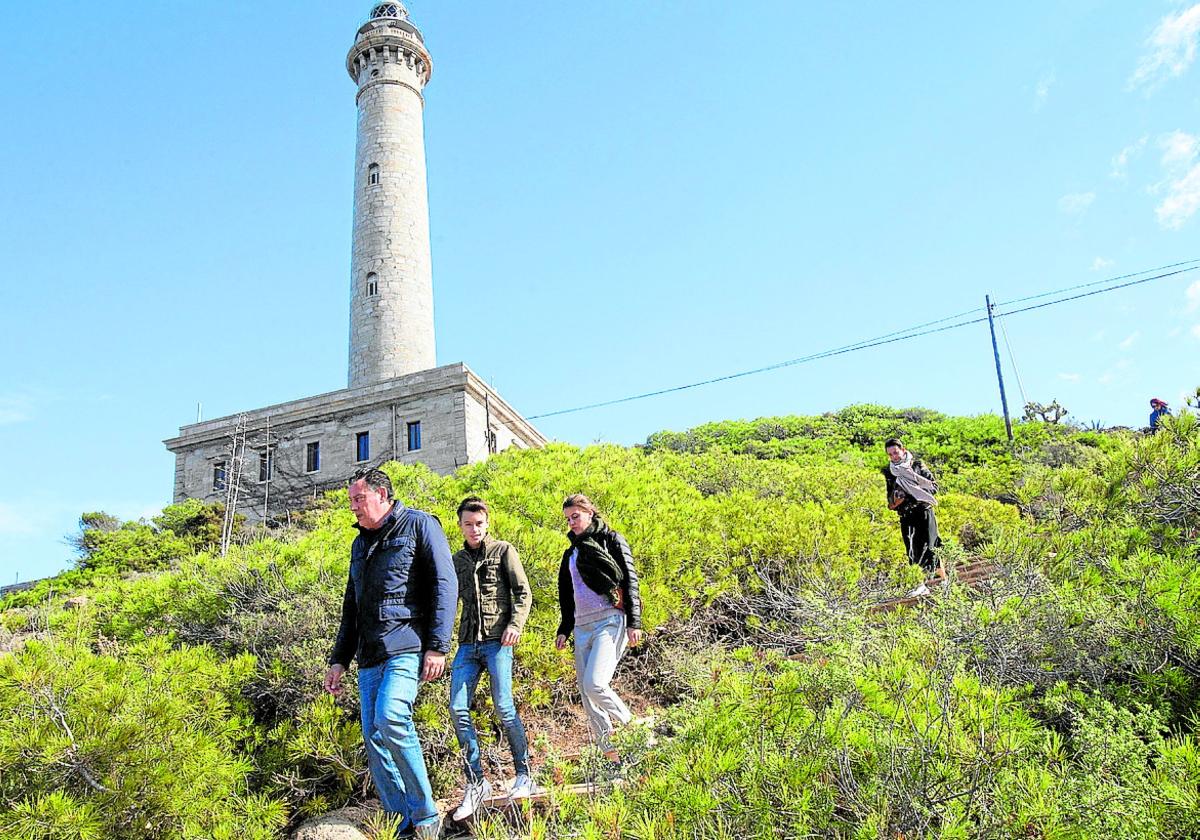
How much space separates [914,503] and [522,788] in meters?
4.83

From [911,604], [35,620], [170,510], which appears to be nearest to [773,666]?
[911,604]

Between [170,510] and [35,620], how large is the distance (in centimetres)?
1751

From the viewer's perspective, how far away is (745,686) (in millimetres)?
4188

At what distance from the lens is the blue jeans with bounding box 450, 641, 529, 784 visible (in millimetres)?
4949

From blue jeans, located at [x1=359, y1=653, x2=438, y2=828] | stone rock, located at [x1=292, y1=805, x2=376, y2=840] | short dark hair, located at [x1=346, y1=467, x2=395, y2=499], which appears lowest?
stone rock, located at [x1=292, y1=805, x2=376, y2=840]

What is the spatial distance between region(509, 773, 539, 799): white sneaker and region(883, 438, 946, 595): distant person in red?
460 centimetres

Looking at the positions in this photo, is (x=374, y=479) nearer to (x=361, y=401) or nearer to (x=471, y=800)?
(x=471, y=800)

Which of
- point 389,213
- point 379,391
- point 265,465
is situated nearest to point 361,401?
point 379,391

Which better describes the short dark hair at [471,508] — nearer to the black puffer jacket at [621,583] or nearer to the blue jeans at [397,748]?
the black puffer jacket at [621,583]

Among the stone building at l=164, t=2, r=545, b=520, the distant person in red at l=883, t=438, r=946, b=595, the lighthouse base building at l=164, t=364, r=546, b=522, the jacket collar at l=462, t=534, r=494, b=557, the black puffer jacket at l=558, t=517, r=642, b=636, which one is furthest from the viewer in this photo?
the stone building at l=164, t=2, r=545, b=520

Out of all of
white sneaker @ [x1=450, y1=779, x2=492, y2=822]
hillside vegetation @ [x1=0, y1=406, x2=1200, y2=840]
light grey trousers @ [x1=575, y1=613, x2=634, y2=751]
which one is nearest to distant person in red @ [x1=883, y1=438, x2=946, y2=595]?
hillside vegetation @ [x1=0, y1=406, x2=1200, y2=840]

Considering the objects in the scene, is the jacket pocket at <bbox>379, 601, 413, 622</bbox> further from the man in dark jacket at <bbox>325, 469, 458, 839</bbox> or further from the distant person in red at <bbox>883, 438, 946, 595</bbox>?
the distant person in red at <bbox>883, 438, 946, 595</bbox>

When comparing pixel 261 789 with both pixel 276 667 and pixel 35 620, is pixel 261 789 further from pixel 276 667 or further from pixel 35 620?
pixel 35 620

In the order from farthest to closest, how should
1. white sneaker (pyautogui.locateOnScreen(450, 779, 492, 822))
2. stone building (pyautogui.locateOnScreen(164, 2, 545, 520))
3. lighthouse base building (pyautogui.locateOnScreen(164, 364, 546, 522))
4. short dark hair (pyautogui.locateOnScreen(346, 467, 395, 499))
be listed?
stone building (pyautogui.locateOnScreen(164, 2, 545, 520)), lighthouse base building (pyautogui.locateOnScreen(164, 364, 546, 522)), short dark hair (pyautogui.locateOnScreen(346, 467, 395, 499)), white sneaker (pyautogui.locateOnScreen(450, 779, 492, 822))
